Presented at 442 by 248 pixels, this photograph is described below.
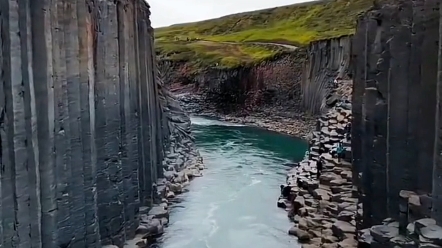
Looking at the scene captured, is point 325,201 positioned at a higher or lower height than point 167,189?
higher

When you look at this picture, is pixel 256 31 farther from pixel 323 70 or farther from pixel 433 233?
pixel 433 233

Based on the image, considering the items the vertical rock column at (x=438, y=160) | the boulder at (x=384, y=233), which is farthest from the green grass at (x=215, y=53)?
the vertical rock column at (x=438, y=160)

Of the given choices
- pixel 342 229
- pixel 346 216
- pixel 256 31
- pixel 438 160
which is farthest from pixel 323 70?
pixel 256 31

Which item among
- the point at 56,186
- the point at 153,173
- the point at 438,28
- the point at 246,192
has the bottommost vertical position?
the point at 246,192

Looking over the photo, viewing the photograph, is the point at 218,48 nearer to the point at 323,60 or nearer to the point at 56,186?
the point at 323,60

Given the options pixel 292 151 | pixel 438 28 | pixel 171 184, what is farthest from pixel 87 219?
pixel 292 151

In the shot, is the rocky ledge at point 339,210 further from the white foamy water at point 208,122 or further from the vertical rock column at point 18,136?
the white foamy water at point 208,122

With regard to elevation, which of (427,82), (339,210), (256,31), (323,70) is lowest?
(339,210)
